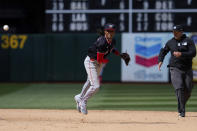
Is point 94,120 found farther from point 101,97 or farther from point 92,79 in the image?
point 101,97

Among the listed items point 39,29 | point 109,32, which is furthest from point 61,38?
point 109,32

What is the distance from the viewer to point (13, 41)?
→ 19359mm

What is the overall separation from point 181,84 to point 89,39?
30.0ft

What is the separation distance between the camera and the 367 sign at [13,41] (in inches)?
760

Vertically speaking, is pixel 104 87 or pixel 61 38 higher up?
pixel 61 38

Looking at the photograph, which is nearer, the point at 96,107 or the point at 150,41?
the point at 96,107

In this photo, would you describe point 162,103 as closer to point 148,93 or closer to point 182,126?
point 148,93

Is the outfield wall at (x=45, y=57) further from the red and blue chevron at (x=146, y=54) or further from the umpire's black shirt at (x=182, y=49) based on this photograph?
the umpire's black shirt at (x=182, y=49)

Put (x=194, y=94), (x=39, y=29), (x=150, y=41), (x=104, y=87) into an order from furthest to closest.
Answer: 1. (x=39, y=29)
2. (x=150, y=41)
3. (x=104, y=87)
4. (x=194, y=94)

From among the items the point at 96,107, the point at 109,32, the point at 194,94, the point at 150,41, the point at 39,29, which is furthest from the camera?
the point at 39,29

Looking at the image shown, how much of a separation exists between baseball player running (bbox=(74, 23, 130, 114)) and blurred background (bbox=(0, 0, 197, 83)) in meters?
8.45

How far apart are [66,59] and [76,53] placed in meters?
0.41

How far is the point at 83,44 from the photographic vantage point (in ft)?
62.6

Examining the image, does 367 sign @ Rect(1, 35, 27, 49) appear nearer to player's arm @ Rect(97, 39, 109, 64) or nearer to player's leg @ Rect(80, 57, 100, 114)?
player's leg @ Rect(80, 57, 100, 114)
